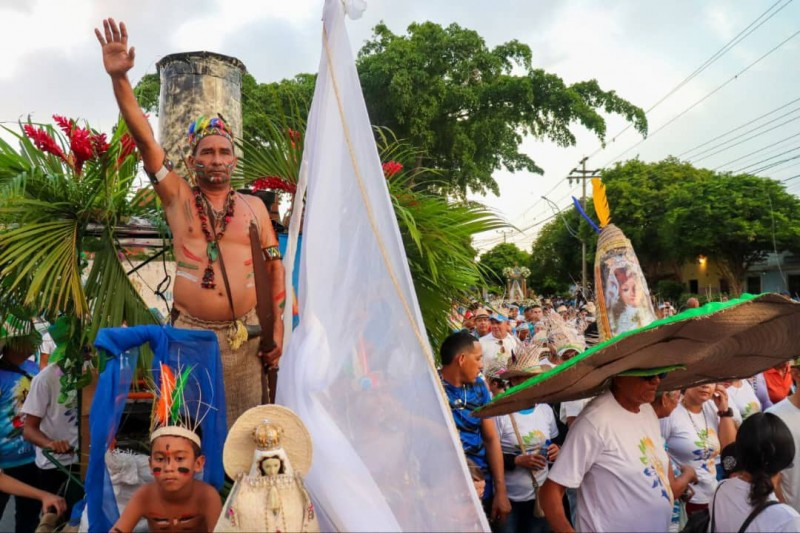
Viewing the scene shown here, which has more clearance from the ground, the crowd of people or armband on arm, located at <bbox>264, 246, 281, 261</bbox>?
armband on arm, located at <bbox>264, 246, 281, 261</bbox>

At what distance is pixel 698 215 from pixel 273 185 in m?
28.2

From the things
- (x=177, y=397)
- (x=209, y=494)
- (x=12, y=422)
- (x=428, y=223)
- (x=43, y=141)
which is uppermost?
(x=43, y=141)

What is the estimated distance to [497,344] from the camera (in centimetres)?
766

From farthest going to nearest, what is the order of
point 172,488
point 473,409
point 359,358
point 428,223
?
point 428,223 → point 473,409 → point 172,488 → point 359,358

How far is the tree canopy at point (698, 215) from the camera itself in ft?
89.0

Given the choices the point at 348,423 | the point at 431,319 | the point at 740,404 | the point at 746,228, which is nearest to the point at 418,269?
the point at 431,319

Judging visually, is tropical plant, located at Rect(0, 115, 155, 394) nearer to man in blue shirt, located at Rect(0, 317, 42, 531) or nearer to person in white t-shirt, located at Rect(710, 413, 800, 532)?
man in blue shirt, located at Rect(0, 317, 42, 531)

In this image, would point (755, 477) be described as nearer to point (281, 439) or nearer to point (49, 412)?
point (281, 439)

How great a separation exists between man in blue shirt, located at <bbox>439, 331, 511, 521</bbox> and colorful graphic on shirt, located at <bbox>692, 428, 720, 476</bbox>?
125cm

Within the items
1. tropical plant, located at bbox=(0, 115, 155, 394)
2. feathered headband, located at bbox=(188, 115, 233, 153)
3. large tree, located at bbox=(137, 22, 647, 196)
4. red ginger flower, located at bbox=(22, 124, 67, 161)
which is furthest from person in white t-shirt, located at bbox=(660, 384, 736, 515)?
large tree, located at bbox=(137, 22, 647, 196)

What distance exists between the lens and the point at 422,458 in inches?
82.2

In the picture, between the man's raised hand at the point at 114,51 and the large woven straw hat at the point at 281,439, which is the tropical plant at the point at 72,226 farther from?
the large woven straw hat at the point at 281,439

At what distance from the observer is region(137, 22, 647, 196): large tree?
14.6 metres

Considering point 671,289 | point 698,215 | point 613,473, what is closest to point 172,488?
point 613,473
